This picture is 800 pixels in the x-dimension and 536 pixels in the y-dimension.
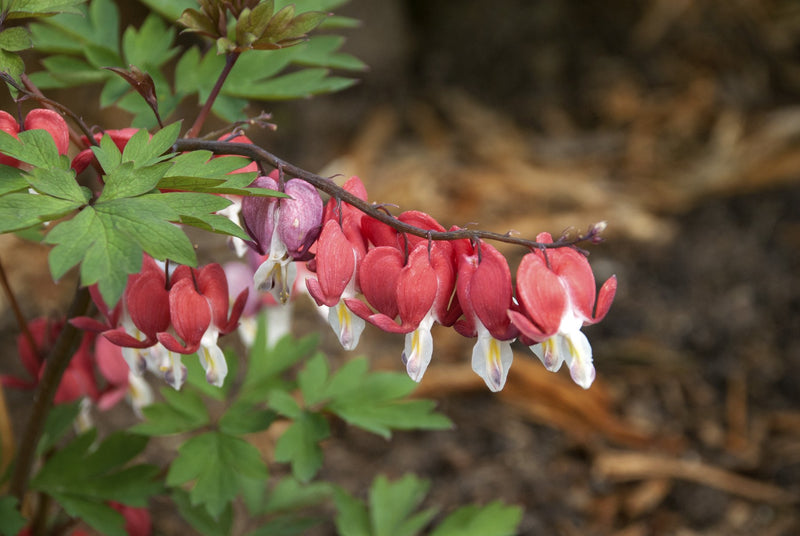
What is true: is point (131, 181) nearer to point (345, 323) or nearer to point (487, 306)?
point (345, 323)

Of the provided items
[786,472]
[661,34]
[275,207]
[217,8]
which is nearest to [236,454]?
[275,207]

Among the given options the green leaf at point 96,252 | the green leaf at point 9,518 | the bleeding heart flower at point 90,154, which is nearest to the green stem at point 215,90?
the bleeding heart flower at point 90,154

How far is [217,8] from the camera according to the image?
3.20 ft

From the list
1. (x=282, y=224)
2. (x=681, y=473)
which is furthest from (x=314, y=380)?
(x=681, y=473)

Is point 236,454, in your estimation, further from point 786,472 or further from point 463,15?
point 463,15

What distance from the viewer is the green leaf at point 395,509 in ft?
5.23

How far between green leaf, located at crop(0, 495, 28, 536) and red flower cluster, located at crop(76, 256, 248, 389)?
15.0 inches

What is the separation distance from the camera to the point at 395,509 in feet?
5.32

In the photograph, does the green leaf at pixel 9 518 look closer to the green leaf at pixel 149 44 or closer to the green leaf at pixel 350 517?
the green leaf at pixel 350 517

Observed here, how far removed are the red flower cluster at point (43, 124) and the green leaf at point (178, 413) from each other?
20.4 inches

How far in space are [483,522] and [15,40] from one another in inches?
45.7

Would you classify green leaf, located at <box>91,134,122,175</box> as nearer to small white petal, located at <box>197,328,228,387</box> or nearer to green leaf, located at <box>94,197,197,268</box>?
green leaf, located at <box>94,197,197,268</box>

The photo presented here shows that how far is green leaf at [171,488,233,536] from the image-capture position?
1.47 metres

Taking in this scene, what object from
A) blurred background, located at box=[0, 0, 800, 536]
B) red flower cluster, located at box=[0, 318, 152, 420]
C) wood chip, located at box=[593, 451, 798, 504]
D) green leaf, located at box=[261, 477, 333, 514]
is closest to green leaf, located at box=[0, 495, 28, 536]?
red flower cluster, located at box=[0, 318, 152, 420]
